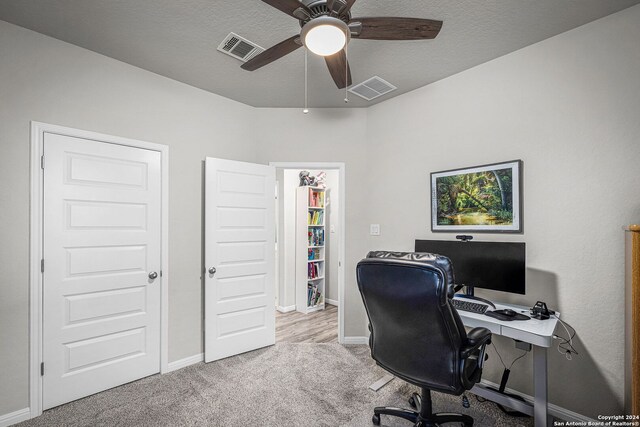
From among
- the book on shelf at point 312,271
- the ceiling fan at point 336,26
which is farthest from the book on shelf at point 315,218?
the ceiling fan at point 336,26

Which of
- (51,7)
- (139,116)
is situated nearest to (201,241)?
(139,116)

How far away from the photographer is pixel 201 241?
312 cm

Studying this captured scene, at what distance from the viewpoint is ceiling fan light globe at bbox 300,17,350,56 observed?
150cm

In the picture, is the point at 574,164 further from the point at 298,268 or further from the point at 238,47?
the point at 298,268

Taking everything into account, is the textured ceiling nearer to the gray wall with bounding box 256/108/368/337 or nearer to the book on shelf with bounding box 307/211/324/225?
the gray wall with bounding box 256/108/368/337

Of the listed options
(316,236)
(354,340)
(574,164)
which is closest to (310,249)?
(316,236)

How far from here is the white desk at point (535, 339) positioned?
5.78 ft

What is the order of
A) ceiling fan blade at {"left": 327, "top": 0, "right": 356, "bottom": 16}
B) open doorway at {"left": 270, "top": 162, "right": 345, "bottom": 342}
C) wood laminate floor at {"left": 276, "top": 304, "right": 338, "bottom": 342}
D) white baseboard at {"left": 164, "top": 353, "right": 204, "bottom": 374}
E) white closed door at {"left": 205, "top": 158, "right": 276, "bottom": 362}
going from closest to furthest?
1. ceiling fan blade at {"left": 327, "top": 0, "right": 356, "bottom": 16}
2. white baseboard at {"left": 164, "top": 353, "right": 204, "bottom": 374}
3. white closed door at {"left": 205, "top": 158, "right": 276, "bottom": 362}
4. wood laminate floor at {"left": 276, "top": 304, "right": 338, "bottom": 342}
5. open doorway at {"left": 270, "top": 162, "right": 345, "bottom": 342}

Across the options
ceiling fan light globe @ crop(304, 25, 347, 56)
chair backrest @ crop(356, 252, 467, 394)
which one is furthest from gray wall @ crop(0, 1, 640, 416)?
ceiling fan light globe @ crop(304, 25, 347, 56)

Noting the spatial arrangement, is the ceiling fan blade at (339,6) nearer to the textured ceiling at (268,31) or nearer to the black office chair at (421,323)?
the textured ceiling at (268,31)

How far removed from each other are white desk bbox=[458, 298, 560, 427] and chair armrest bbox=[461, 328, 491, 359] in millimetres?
191

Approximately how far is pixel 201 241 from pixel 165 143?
1.00 m

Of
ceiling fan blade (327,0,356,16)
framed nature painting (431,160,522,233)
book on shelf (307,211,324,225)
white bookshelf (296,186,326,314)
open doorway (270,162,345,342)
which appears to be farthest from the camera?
book on shelf (307,211,324,225)

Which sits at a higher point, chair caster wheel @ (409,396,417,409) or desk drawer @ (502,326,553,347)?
desk drawer @ (502,326,553,347)
